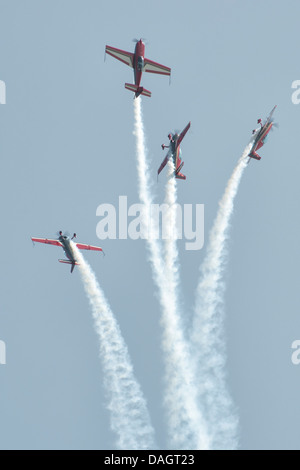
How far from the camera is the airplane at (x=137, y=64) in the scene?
264 feet

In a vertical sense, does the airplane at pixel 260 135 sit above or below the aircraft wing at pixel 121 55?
below

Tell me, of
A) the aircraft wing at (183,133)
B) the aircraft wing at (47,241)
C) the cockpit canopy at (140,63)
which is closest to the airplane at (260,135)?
the aircraft wing at (183,133)

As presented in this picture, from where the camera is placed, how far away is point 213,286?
81.6 m

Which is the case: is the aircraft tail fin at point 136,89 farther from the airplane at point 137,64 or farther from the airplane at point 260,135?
the airplane at point 260,135

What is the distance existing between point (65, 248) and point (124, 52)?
21610mm

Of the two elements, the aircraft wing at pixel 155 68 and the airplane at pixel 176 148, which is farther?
the airplane at pixel 176 148

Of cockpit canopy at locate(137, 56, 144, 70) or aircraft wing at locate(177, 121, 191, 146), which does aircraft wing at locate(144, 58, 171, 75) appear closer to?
cockpit canopy at locate(137, 56, 144, 70)

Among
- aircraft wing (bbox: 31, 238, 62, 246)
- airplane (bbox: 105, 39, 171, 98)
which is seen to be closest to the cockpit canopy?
airplane (bbox: 105, 39, 171, 98)

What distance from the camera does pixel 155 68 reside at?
8231cm

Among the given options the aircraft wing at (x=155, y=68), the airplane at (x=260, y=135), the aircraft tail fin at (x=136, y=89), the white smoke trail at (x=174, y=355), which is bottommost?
the white smoke trail at (x=174, y=355)

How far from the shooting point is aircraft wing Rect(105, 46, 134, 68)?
266 feet

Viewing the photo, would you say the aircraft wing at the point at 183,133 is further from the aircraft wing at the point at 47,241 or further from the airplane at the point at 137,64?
the aircraft wing at the point at 47,241
